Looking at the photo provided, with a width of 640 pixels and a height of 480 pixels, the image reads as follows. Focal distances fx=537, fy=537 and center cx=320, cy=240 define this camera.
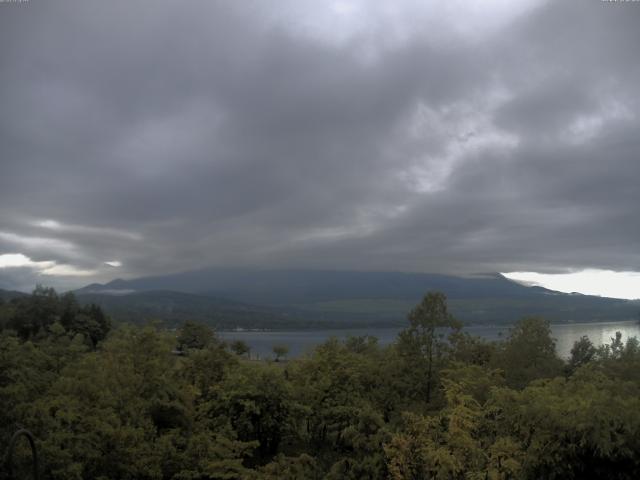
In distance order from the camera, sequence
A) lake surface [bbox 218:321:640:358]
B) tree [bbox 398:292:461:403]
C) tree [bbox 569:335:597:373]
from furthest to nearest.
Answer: lake surface [bbox 218:321:640:358], tree [bbox 569:335:597:373], tree [bbox 398:292:461:403]

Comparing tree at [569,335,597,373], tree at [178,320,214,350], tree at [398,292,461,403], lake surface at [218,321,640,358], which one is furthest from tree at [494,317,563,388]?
tree at [178,320,214,350]

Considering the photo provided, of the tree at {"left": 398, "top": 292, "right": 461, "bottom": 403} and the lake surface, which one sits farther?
the lake surface

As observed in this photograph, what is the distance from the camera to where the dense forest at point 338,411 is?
1259cm

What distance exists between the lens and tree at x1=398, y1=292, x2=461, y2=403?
20828mm

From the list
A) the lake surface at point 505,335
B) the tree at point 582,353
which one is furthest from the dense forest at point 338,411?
the lake surface at point 505,335

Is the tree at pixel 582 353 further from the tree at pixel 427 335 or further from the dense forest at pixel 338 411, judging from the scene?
the tree at pixel 427 335

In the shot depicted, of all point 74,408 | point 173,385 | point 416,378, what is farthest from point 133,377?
point 416,378

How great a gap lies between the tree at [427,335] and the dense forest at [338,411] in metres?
0.05

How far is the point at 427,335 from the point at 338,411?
4656 mm

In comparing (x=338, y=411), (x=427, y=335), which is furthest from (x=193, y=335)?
(x=427, y=335)

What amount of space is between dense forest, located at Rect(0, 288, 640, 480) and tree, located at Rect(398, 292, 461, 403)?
0.15 ft

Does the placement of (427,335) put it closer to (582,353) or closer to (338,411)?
(338,411)

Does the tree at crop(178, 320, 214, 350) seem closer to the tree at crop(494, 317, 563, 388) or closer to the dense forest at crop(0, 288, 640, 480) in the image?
the dense forest at crop(0, 288, 640, 480)

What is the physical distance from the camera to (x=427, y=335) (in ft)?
68.8
